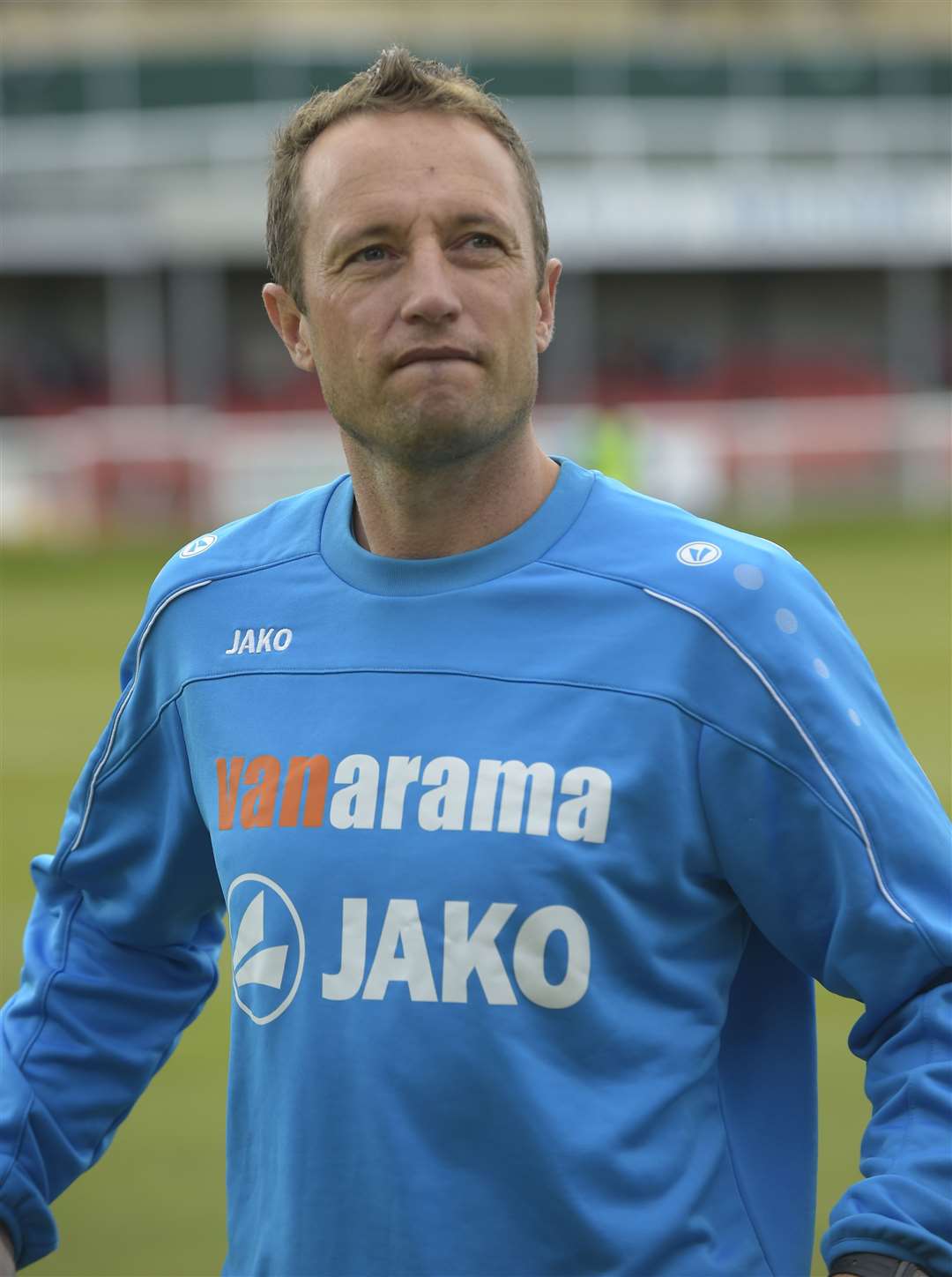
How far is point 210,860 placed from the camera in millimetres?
2543

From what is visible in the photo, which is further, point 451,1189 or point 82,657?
point 82,657

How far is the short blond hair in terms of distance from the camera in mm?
2350

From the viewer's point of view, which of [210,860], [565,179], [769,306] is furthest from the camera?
[769,306]

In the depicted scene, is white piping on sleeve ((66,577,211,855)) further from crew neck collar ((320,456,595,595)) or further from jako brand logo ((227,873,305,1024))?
jako brand logo ((227,873,305,1024))

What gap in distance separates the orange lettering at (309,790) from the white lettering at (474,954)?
21 cm

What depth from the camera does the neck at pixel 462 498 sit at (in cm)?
232

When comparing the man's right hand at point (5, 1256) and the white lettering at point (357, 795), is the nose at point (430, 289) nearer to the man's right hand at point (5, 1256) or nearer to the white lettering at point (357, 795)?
the white lettering at point (357, 795)

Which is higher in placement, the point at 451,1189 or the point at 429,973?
the point at 429,973

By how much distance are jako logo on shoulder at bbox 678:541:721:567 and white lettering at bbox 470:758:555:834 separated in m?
0.27

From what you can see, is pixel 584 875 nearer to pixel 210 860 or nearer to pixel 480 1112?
pixel 480 1112

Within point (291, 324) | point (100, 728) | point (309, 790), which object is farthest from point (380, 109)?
point (100, 728)

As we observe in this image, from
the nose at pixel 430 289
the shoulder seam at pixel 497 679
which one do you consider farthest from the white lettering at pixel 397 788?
the nose at pixel 430 289

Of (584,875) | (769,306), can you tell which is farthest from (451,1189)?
(769,306)

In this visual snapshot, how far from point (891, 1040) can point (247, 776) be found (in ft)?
2.47
